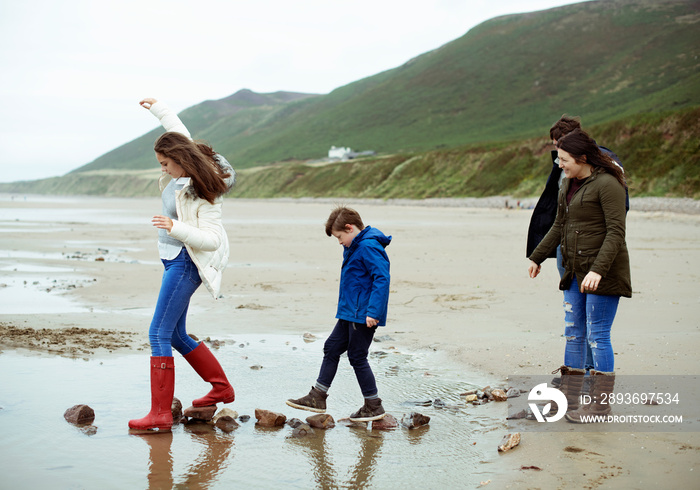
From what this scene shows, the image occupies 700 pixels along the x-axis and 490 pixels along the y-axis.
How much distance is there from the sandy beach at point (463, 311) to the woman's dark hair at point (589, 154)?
1.80 m

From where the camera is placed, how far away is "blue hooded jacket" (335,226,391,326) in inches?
189

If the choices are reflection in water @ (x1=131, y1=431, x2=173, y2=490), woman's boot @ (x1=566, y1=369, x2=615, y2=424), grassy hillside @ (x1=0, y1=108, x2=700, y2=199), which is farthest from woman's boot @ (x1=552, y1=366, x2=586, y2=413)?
grassy hillside @ (x1=0, y1=108, x2=700, y2=199)

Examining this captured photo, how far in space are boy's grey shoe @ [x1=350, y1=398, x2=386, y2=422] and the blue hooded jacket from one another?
0.57 metres

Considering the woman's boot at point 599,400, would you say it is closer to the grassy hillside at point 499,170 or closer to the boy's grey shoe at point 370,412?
the boy's grey shoe at point 370,412

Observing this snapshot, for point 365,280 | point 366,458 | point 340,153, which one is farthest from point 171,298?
point 340,153

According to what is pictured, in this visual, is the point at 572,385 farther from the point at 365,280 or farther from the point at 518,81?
the point at 518,81

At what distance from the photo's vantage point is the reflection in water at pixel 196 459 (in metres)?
3.78

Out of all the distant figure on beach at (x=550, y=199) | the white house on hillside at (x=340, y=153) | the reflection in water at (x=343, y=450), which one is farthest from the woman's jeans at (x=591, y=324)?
the white house on hillside at (x=340, y=153)

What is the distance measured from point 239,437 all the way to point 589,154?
10.3ft

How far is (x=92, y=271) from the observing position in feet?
42.9

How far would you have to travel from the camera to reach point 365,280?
4977 mm

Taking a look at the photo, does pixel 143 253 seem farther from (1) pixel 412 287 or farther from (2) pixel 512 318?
(2) pixel 512 318

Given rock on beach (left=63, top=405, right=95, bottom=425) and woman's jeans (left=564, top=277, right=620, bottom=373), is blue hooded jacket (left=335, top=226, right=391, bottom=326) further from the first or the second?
rock on beach (left=63, top=405, right=95, bottom=425)

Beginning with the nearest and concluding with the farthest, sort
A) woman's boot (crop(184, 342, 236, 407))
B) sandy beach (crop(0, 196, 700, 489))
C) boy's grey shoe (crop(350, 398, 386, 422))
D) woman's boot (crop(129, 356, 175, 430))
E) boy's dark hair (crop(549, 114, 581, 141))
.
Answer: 1. sandy beach (crop(0, 196, 700, 489))
2. woman's boot (crop(129, 356, 175, 430))
3. boy's grey shoe (crop(350, 398, 386, 422))
4. woman's boot (crop(184, 342, 236, 407))
5. boy's dark hair (crop(549, 114, 581, 141))
